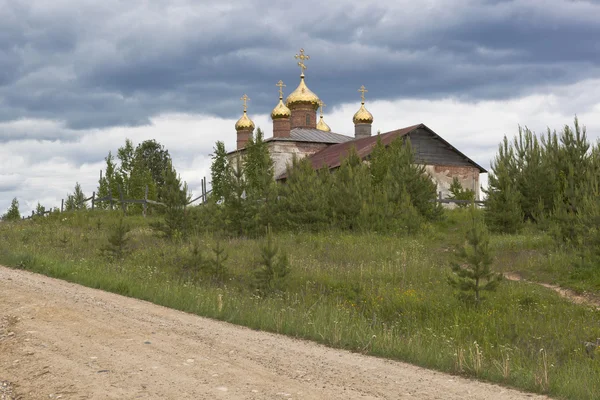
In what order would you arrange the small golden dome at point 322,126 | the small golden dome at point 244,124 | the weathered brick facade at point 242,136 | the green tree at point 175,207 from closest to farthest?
the green tree at point 175,207 < the weathered brick facade at point 242,136 < the small golden dome at point 244,124 < the small golden dome at point 322,126

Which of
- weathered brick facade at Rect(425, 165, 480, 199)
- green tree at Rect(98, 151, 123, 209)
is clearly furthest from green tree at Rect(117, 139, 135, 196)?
weathered brick facade at Rect(425, 165, 480, 199)

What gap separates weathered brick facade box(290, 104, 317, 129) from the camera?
198 ft

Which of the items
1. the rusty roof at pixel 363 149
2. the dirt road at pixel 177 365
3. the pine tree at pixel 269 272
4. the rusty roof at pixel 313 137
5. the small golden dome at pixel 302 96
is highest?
the small golden dome at pixel 302 96

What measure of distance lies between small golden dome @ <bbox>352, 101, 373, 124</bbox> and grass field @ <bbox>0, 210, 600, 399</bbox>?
3483 centimetres

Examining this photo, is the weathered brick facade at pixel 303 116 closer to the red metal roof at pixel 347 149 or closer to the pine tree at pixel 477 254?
the red metal roof at pixel 347 149

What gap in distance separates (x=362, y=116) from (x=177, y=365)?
53.0 m

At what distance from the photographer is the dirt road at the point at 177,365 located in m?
7.08

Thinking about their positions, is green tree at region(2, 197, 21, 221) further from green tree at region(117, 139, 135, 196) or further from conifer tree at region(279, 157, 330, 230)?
conifer tree at region(279, 157, 330, 230)

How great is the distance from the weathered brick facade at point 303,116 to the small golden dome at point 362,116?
4.08 m

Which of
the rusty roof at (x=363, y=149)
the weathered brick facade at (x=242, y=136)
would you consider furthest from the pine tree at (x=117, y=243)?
the weathered brick facade at (x=242, y=136)

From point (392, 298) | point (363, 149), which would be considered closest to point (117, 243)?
point (392, 298)

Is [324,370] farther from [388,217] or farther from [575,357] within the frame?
[388,217]

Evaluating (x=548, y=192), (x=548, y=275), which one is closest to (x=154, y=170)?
(x=548, y=192)

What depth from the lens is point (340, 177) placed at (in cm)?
3120
